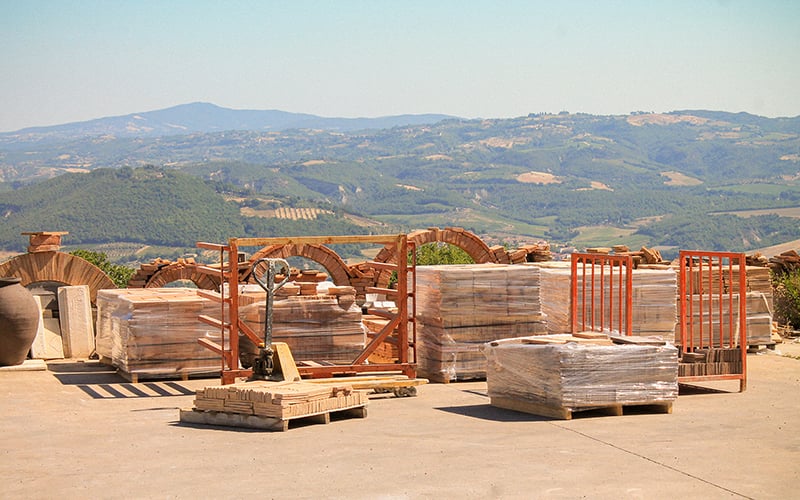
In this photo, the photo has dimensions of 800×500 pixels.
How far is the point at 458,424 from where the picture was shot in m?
10.2

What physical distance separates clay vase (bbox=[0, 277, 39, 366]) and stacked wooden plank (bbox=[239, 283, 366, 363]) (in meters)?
2.86

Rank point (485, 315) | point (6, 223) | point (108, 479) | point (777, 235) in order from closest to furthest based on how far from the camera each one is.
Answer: point (108, 479) < point (485, 315) < point (6, 223) < point (777, 235)

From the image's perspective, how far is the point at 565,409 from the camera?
1025cm

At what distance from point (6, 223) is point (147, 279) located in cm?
9856

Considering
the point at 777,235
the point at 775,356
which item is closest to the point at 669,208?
the point at 777,235

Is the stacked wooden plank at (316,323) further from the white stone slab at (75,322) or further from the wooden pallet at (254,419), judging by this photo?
the white stone slab at (75,322)

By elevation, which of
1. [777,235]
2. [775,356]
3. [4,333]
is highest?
[4,333]

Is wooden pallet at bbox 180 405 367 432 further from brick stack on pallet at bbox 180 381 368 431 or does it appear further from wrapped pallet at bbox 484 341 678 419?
wrapped pallet at bbox 484 341 678 419

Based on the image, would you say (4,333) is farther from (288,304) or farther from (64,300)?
(288,304)

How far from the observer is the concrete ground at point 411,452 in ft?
24.4

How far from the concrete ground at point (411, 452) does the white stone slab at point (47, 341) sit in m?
2.83

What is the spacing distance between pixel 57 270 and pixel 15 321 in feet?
9.57

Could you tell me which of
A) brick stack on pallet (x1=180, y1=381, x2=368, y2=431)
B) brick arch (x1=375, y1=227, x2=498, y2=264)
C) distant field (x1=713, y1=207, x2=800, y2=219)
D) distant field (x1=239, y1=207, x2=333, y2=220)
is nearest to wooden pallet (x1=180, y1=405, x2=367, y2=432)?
brick stack on pallet (x1=180, y1=381, x2=368, y2=431)

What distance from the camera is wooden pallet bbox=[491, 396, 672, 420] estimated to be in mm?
10320
